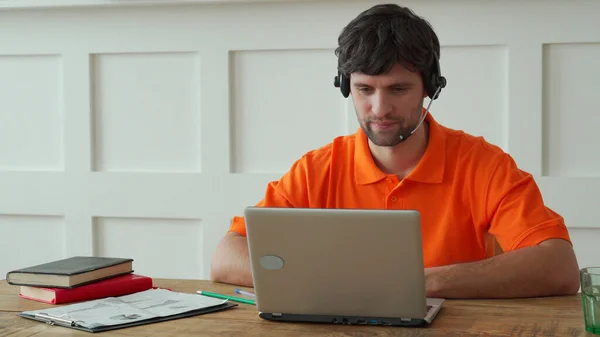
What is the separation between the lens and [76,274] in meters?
1.68

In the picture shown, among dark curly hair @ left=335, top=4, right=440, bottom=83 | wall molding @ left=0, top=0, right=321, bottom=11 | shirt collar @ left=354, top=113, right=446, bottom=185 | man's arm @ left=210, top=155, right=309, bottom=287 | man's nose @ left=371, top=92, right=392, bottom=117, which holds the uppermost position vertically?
wall molding @ left=0, top=0, right=321, bottom=11

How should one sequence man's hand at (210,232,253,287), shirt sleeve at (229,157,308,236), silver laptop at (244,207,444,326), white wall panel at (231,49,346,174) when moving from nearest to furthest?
silver laptop at (244,207,444,326)
man's hand at (210,232,253,287)
shirt sleeve at (229,157,308,236)
white wall panel at (231,49,346,174)

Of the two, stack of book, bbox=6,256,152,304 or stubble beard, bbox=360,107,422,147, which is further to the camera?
stubble beard, bbox=360,107,422,147

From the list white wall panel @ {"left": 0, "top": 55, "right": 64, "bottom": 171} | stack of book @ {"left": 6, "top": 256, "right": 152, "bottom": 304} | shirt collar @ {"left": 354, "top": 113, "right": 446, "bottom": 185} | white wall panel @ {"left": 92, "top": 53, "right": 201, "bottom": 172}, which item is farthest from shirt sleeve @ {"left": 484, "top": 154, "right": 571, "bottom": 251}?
white wall panel @ {"left": 0, "top": 55, "right": 64, "bottom": 171}

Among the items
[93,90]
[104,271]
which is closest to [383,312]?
[104,271]

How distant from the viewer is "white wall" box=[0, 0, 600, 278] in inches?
99.8

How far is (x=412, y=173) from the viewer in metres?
1.97

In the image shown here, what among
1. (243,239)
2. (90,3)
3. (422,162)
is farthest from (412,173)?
(90,3)

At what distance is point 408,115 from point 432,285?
430 mm

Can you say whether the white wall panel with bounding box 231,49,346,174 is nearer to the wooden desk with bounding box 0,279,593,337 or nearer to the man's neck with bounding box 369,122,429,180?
the man's neck with bounding box 369,122,429,180

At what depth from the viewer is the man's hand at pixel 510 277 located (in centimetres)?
166

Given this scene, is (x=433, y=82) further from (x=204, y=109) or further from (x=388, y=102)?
(x=204, y=109)

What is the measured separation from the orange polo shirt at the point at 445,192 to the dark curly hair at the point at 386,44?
0.19 metres

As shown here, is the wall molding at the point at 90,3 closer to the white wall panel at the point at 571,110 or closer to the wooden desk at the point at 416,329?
the white wall panel at the point at 571,110
